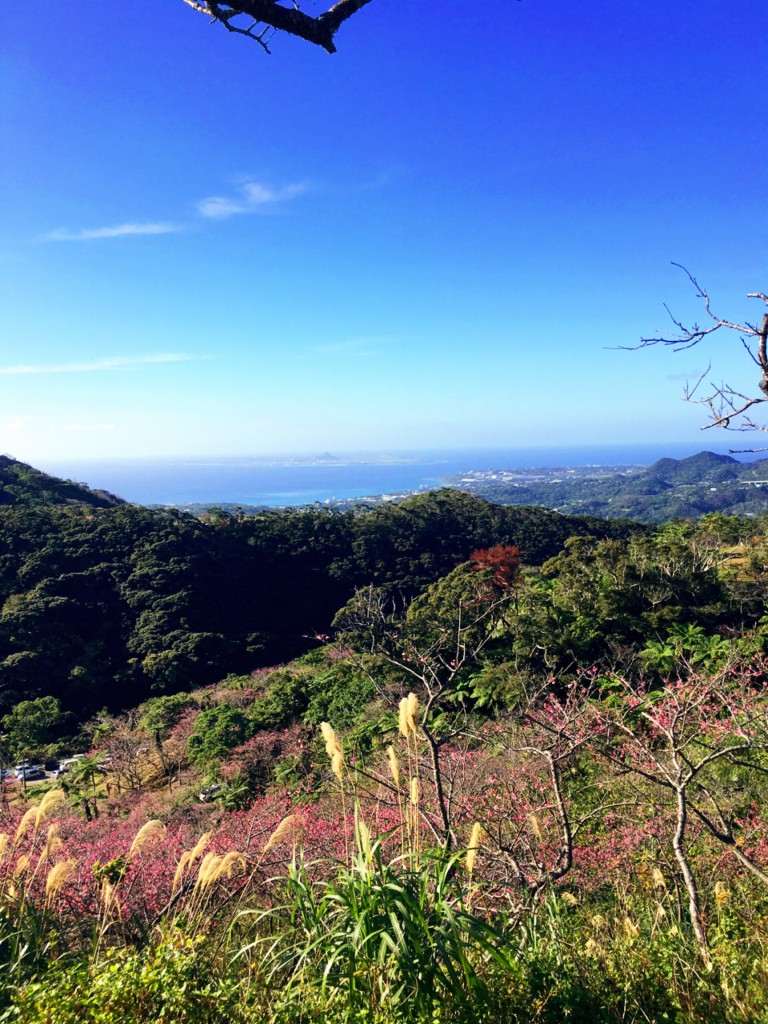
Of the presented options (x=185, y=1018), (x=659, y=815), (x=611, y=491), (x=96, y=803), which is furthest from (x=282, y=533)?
(x=611, y=491)

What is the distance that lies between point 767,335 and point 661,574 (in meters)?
11.7

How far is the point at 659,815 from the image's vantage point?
5008mm

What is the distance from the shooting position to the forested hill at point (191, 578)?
20.6 metres

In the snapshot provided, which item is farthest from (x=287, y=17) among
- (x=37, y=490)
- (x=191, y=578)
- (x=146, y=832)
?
(x=37, y=490)

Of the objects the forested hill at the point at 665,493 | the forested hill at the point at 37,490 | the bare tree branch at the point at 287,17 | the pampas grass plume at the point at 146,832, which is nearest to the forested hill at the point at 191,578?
the forested hill at the point at 37,490

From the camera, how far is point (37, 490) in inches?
1512

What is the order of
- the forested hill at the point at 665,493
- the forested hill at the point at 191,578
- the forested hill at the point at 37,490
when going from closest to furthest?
the forested hill at the point at 191,578
the forested hill at the point at 37,490
the forested hill at the point at 665,493

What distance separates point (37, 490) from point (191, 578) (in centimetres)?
2086

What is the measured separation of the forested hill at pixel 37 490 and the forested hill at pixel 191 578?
2.40 meters

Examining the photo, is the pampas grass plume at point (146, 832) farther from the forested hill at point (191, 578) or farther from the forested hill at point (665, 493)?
the forested hill at point (665, 493)

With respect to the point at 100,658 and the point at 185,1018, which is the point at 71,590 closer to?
the point at 100,658

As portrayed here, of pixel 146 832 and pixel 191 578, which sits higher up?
pixel 146 832

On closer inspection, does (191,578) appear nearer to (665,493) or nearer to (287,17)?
(287,17)

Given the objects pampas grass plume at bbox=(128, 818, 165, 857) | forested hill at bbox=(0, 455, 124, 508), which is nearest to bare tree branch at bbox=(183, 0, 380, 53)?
pampas grass plume at bbox=(128, 818, 165, 857)
